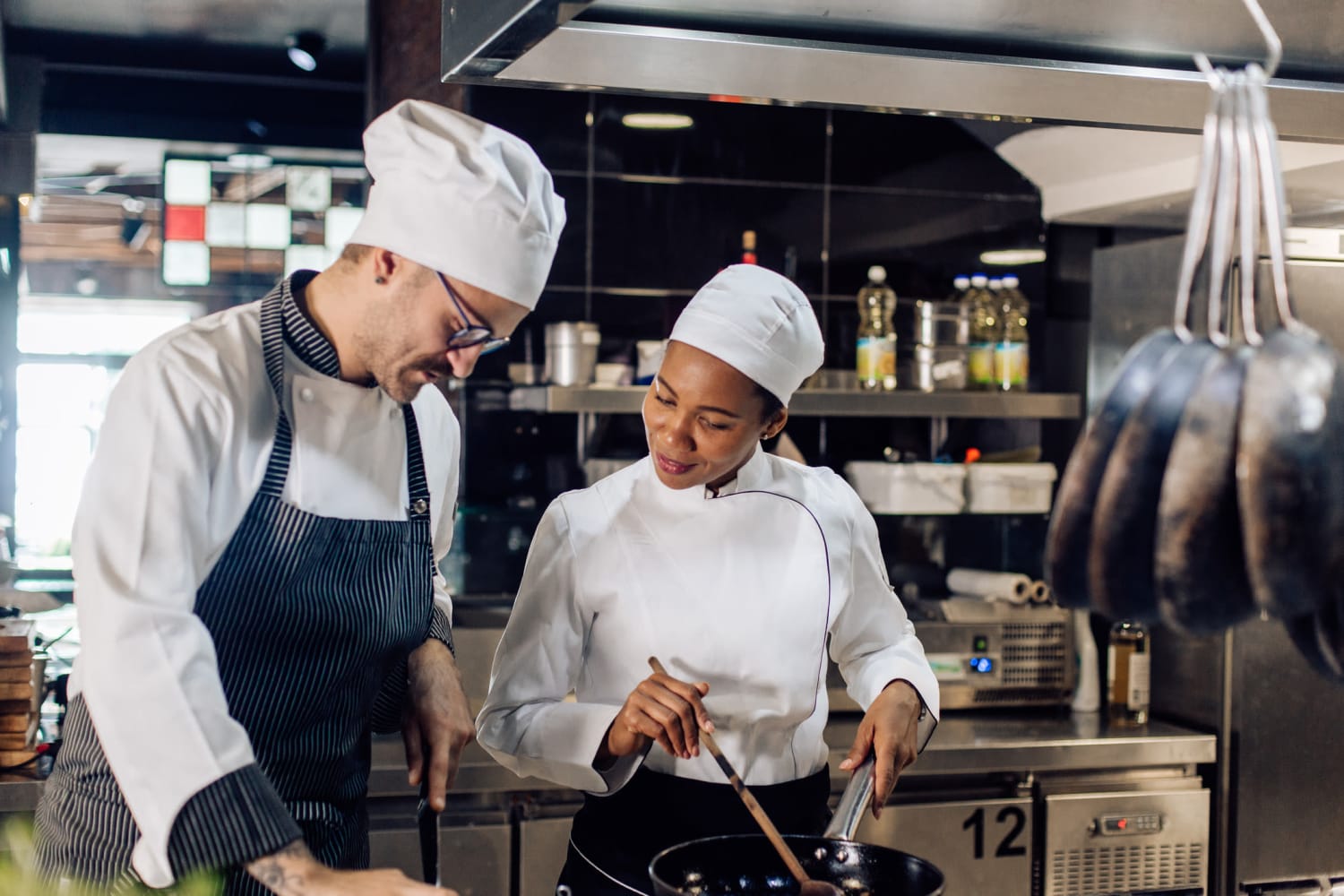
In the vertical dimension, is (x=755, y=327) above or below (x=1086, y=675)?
above

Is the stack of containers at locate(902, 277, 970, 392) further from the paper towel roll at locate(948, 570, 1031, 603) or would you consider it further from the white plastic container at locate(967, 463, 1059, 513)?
the paper towel roll at locate(948, 570, 1031, 603)

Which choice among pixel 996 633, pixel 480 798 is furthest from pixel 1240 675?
pixel 480 798

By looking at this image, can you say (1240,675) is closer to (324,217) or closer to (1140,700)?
(1140,700)

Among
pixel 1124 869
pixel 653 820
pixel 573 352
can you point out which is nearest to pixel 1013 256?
pixel 573 352

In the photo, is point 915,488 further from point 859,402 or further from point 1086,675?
point 1086,675

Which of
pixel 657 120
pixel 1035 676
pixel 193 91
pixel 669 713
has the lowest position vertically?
pixel 1035 676

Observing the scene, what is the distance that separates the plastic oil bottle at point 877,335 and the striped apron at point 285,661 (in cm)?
233

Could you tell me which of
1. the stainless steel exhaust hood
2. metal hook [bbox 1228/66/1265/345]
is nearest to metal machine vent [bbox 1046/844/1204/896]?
the stainless steel exhaust hood

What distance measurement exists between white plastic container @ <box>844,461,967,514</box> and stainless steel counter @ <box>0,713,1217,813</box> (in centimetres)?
61

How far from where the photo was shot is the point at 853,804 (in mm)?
1488

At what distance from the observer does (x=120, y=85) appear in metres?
5.66

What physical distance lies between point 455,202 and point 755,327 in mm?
492

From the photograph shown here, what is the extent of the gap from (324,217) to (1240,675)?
4.33m

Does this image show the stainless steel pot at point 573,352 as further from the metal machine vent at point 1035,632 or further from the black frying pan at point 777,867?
the black frying pan at point 777,867
